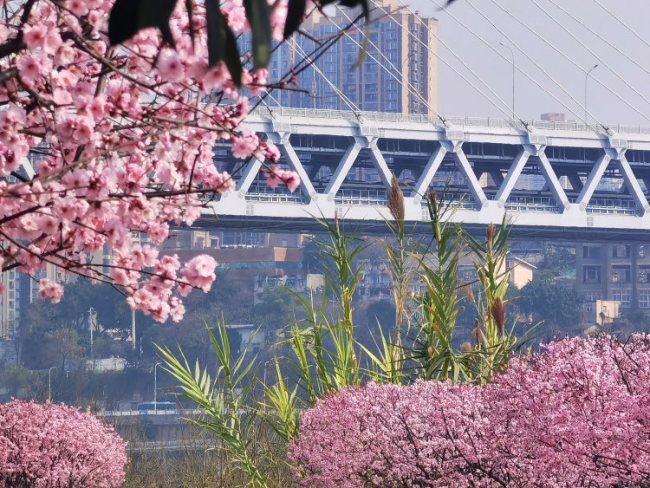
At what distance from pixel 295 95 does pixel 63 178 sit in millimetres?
192295

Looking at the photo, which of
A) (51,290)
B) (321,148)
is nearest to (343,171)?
(321,148)

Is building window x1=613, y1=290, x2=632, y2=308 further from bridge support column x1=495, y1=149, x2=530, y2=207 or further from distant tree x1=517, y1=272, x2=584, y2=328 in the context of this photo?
bridge support column x1=495, y1=149, x2=530, y2=207

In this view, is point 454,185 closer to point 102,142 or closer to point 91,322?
point 91,322

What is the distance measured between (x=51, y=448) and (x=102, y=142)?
8.05 metres

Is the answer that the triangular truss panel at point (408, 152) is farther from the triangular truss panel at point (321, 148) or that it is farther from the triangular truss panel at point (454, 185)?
the triangular truss panel at point (321, 148)

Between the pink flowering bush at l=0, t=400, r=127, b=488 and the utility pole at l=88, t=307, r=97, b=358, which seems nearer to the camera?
the pink flowering bush at l=0, t=400, r=127, b=488

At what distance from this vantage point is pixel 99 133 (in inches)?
211

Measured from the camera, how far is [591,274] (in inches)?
4845

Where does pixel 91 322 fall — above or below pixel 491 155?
below

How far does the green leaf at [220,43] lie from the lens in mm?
2766

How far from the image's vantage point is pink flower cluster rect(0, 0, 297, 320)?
202 inches

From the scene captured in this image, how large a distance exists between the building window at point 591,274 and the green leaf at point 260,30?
12252 cm

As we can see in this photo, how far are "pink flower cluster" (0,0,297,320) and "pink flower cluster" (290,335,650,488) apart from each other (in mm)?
2543

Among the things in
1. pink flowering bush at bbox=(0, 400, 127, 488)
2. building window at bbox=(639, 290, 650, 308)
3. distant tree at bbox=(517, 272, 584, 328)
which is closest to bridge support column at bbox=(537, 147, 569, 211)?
distant tree at bbox=(517, 272, 584, 328)
